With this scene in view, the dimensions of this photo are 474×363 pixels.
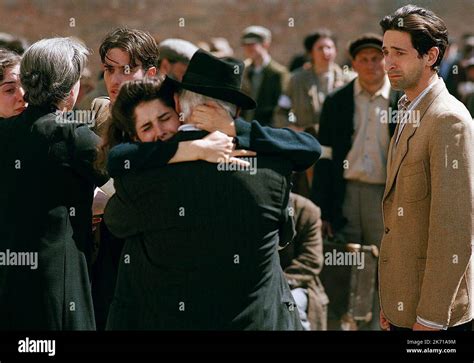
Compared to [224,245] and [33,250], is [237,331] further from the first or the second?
[33,250]

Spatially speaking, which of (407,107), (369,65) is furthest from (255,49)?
(407,107)

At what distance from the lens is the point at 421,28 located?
4262mm

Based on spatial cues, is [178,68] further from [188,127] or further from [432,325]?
[432,325]

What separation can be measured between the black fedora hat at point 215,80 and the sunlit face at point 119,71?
3.20ft

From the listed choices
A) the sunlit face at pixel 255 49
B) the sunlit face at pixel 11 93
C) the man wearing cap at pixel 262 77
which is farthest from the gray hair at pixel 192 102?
the sunlit face at pixel 255 49

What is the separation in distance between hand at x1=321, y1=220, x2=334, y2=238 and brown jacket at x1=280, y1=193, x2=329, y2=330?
481mm

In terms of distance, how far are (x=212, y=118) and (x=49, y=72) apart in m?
0.80

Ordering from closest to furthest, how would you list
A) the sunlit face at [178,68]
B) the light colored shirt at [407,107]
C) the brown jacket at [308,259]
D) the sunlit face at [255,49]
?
the light colored shirt at [407,107] < the brown jacket at [308,259] < the sunlit face at [178,68] < the sunlit face at [255,49]

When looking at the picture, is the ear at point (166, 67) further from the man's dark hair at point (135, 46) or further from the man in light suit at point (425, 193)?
the man in light suit at point (425, 193)

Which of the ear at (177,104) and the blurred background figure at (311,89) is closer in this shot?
the ear at (177,104)

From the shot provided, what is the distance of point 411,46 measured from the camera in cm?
428

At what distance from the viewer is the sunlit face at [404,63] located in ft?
14.0

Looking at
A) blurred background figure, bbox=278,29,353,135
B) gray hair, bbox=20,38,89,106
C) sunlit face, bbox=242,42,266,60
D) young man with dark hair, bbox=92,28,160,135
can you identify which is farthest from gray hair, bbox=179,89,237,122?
sunlit face, bbox=242,42,266,60

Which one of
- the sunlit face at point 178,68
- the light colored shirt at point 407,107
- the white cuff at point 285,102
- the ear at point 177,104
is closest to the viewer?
the ear at point 177,104
